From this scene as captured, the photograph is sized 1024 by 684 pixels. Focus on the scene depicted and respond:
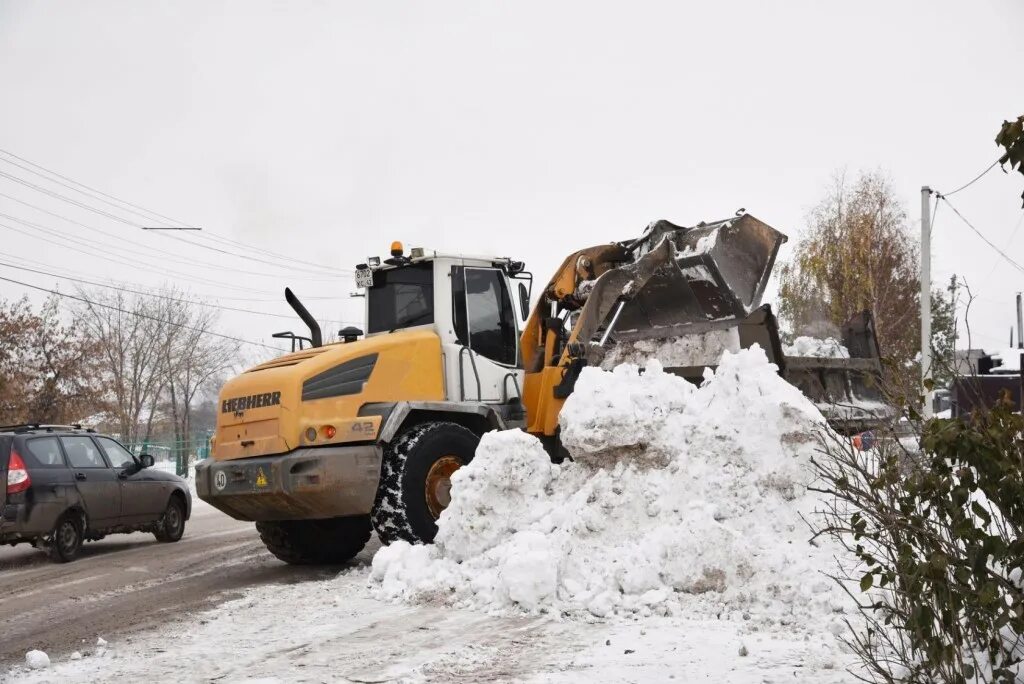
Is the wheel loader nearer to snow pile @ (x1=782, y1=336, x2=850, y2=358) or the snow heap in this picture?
snow pile @ (x1=782, y1=336, x2=850, y2=358)

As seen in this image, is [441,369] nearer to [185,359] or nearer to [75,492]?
[75,492]

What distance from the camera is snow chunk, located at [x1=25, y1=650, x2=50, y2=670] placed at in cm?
545

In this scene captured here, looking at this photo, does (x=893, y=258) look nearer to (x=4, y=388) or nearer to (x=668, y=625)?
(x=4, y=388)

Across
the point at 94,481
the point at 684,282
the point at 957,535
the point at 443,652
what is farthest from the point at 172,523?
the point at 957,535

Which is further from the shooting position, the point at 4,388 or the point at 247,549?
the point at 4,388

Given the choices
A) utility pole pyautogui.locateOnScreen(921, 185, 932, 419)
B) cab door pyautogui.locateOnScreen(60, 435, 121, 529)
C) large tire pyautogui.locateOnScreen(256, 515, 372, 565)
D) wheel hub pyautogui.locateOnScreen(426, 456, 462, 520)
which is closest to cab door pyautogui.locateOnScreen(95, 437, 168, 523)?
cab door pyautogui.locateOnScreen(60, 435, 121, 529)

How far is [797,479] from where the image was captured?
6.59 m

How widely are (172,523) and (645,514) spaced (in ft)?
26.3

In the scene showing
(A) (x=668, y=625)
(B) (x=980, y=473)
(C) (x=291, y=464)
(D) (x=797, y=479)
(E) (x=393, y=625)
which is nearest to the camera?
(B) (x=980, y=473)

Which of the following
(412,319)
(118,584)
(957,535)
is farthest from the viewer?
(412,319)

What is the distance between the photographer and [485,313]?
946cm

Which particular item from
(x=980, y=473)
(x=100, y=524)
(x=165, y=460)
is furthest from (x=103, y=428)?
(x=980, y=473)

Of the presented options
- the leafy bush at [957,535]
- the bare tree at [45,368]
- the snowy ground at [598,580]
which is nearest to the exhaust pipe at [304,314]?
the snowy ground at [598,580]

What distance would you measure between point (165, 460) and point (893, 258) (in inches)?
1017
